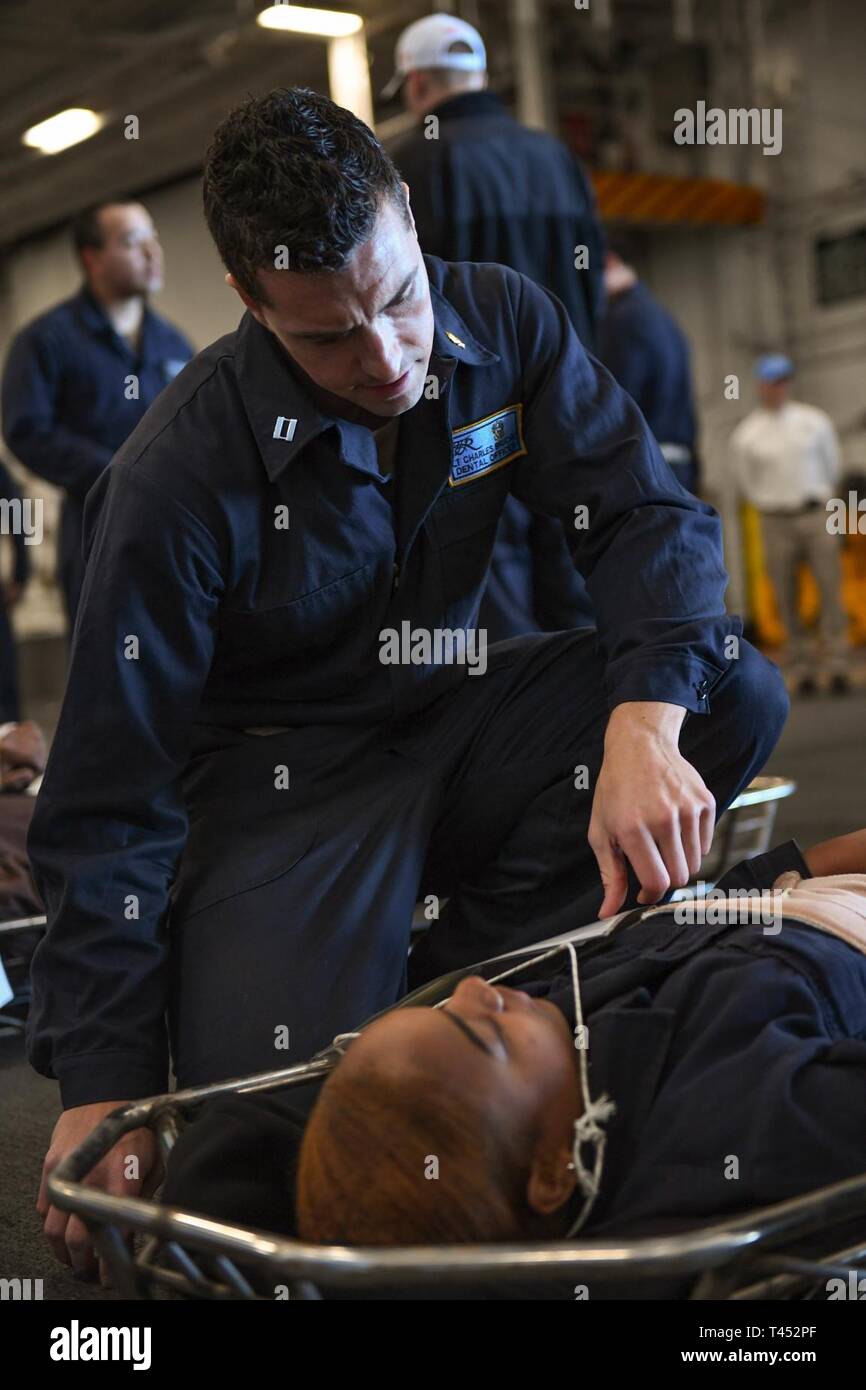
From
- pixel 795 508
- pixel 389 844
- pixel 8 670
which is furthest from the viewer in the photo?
pixel 795 508

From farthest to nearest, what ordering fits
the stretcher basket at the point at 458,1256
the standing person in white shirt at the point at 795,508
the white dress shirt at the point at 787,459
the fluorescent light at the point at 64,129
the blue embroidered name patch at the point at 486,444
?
the fluorescent light at the point at 64,129 → the white dress shirt at the point at 787,459 → the standing person in white shirt at the point at 795,508 → the blue embroidered name patch at the point at 486,444 → the stretcher basket at the point at 458,1256

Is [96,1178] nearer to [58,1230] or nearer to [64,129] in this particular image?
[58,1230]

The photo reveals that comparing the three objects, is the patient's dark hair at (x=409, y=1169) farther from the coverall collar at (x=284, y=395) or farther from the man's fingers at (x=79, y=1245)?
the coverall collar at (x=284, y=395)

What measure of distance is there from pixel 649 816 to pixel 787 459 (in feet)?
16.8

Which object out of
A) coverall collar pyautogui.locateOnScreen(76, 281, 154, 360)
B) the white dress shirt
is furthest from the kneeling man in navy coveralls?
the white dress shirt

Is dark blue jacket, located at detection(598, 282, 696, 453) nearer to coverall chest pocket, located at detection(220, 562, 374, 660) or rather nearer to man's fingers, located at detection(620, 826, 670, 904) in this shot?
coverall chest pocket, located at detection(220, 562, 374, 660)

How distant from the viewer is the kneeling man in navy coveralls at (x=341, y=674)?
1254mm

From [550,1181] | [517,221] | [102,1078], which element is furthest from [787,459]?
[550,1181]

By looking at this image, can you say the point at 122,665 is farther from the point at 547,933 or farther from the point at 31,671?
the point at 31,671

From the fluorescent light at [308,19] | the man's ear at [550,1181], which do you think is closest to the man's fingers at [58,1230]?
the man's ear at [550,1181]

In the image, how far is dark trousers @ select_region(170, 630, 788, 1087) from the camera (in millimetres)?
1341

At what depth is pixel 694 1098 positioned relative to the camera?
1021 millimetres

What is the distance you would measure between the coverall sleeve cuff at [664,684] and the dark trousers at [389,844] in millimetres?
127
